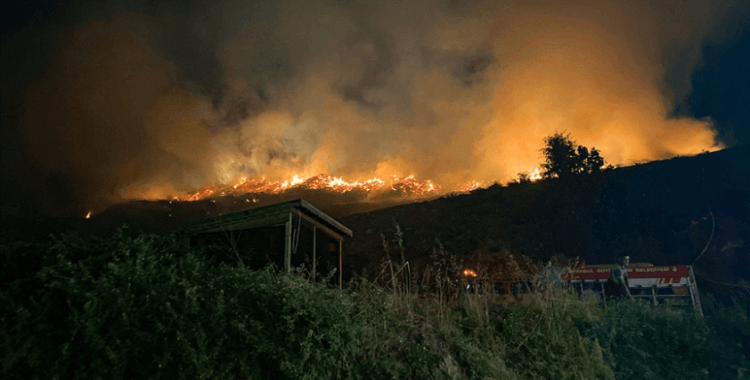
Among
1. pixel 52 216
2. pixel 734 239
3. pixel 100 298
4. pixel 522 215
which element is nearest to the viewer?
pixel 100 298

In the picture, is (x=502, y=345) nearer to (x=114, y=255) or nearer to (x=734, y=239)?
(x=114, y=255)

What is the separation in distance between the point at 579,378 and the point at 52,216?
8237 cm

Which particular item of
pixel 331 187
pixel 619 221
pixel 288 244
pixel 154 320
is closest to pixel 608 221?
pixel 619 221

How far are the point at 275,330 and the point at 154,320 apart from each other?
4.59ft

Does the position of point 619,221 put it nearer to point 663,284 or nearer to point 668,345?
point 663,284

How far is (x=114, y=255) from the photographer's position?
4.36 metres

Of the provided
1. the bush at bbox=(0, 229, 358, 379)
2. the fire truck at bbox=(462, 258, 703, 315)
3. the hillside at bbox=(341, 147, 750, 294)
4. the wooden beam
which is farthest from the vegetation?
the hillside at bbox=(341, 147, 750, 294)

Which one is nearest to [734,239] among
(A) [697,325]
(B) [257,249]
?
(A) [697,325]

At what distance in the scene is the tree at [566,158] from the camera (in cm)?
3612

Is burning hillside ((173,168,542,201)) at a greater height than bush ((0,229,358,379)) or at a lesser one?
greater

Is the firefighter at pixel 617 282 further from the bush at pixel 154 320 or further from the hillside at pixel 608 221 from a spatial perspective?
the bush at pixel 154 320

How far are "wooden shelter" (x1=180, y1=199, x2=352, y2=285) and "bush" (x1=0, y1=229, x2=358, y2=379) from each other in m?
6.86

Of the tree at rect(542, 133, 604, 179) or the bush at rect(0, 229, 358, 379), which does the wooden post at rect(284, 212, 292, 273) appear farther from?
the tree at rect(542, 133, 604, 179)

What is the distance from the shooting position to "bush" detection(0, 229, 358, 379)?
352cm
